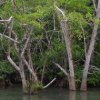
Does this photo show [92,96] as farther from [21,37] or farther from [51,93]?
[21,37]

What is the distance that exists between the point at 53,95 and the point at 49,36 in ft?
15.7

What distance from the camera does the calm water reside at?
23656 mm

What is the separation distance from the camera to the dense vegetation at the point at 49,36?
2498 centimetres

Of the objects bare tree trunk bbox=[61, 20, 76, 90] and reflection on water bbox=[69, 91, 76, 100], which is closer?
reflection on water bbox=[69, 91, 76, 100]

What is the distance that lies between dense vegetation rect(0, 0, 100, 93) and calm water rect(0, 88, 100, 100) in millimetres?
736

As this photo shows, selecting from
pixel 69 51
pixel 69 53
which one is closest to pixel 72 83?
Result: pixel 69 53

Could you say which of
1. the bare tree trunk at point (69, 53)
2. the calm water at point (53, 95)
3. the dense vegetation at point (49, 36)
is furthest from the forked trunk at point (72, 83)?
the dense vegetation at point (49, 36)

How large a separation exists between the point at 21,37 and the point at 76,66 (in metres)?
4.33

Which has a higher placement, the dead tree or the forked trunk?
the dead tree

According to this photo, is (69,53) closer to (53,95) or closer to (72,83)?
(72,83)

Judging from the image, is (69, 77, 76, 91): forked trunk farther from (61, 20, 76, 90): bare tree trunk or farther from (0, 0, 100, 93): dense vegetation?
(0, 0, 100, 93): dense vegetation

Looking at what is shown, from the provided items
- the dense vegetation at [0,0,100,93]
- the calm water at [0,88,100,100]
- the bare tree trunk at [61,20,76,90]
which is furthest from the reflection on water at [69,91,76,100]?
the dense vegetation at [0,0,100,93]

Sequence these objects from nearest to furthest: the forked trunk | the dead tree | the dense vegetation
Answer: the dense vegetation, the dead tree, the forked trunk

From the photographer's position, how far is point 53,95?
24875 millimetres
